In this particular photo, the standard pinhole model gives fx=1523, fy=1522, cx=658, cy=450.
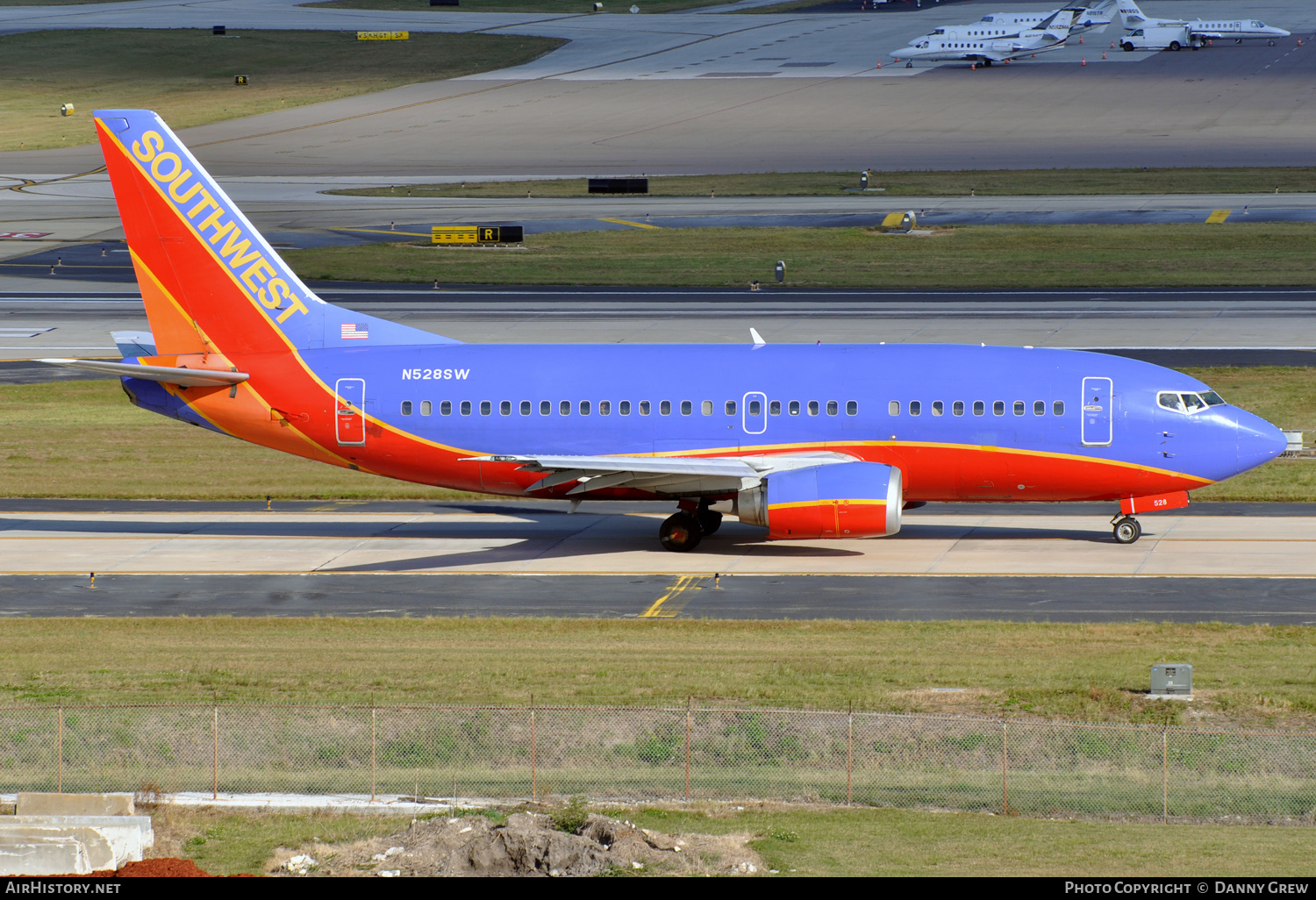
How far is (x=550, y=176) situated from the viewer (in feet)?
388

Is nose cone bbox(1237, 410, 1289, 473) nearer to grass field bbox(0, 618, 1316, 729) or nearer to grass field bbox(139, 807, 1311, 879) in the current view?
grass field bbox(0, 618, 1316, 729)

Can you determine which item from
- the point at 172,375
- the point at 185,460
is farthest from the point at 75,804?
the point at 185,460

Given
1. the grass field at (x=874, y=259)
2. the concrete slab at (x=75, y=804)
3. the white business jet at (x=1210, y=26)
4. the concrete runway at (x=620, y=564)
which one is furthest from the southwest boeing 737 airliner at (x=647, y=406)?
the white business jet at (x=1210, y=26)

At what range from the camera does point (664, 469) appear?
125 feet

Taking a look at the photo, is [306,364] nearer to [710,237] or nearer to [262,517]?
[262,517]

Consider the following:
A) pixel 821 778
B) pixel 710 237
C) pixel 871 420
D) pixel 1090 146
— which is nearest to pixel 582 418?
pixel 871 420

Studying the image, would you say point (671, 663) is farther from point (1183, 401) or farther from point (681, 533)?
point (1183, 401)

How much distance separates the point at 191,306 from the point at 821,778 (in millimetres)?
24577

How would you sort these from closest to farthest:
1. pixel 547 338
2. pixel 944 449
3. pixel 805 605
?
pixel 805 605, pixel 944 449, pixel 547 338

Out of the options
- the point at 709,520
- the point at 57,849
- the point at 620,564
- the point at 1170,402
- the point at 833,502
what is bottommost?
the point at 620,564

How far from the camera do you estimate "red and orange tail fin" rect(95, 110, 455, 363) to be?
1580 inches

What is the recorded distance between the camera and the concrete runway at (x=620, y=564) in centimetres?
3553

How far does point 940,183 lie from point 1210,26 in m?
83.2

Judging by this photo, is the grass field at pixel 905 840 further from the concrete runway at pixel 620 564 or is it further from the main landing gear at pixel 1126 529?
the main landing gear at pixel 1126 529
